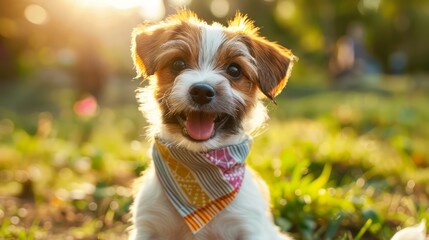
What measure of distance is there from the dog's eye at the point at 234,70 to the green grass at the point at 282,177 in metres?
1.57

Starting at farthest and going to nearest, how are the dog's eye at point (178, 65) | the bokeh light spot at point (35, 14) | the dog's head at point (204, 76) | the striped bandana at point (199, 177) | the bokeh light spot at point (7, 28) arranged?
the bokeh light spot at point (7, 28) → the bokeh light spot at point (35, 14) → the dog's eye at point (178, 65) → the striped bandana at point (199, 177) → the dog's head at point (204, 76)

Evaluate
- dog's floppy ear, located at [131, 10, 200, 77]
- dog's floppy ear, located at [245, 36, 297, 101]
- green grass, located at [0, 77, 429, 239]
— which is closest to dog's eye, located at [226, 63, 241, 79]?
dog's floppy ear, located at [245, 36, 297, 101]

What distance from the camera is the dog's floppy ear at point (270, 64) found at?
4219 millimetres

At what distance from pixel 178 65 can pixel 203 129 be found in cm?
51

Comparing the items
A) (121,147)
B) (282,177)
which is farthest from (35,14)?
(282,177)

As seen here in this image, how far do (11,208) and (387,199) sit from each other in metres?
3.99

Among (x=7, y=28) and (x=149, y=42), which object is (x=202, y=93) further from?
(x=7, y=28)

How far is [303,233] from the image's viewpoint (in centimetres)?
530

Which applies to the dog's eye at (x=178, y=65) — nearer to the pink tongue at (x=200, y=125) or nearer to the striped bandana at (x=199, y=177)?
the pink tongue at (x=200, y=125)

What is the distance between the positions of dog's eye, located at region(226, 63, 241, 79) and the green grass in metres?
1.57

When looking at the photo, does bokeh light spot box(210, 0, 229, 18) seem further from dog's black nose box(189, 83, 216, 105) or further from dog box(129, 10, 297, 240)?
dog's black nose box(189, 83, 216, 105)

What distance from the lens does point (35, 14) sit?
1928 centimetres

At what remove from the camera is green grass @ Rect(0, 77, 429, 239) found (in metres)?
5.51

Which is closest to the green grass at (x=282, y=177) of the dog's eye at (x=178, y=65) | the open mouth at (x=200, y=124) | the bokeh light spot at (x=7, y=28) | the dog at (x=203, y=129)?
the dog at (x=203, y=129)
